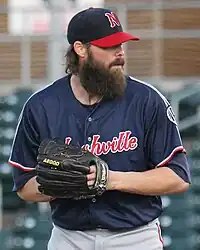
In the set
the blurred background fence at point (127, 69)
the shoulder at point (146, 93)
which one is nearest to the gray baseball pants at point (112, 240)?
the shoulder at point (146, 93)

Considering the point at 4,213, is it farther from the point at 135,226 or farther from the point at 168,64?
the point at 135,226

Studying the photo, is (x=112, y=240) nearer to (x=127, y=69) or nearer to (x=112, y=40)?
(x=112, y=40)

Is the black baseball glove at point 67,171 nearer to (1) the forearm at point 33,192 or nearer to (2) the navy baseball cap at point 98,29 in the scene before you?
(1) the forearm at point 33,192

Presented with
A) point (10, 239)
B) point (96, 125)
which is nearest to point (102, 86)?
point (96, 125)

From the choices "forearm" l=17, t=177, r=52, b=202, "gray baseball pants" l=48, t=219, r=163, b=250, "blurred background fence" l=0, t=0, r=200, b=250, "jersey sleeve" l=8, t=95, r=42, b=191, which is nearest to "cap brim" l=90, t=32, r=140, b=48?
"jersey sleeve" l=8, t=95, r=42, b=191

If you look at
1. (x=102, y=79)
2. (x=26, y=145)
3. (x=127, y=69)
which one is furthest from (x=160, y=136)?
(x=127, y=69)

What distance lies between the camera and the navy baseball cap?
3.22 m

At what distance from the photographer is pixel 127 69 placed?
7.48 metres

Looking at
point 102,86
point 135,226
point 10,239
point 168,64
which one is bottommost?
point 10,239

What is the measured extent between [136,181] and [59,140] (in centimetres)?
33

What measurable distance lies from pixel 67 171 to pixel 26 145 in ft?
0.98

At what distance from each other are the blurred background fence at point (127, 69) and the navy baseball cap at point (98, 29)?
3.16 meters

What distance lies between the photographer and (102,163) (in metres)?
3.07

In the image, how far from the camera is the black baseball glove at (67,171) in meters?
3.06
